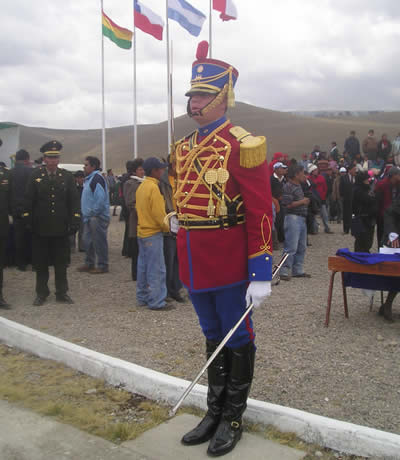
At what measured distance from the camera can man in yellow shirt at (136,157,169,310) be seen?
22.2ft

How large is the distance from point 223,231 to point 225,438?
4.17 ft

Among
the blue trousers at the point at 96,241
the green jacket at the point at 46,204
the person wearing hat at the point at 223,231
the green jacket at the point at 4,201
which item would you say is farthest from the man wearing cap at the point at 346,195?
the person wearing hat at the point at 223,231

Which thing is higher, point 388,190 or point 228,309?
point 388,190

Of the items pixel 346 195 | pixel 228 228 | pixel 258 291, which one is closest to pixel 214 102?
pixel 228 228

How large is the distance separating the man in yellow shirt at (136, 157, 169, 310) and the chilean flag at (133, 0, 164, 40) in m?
14.6

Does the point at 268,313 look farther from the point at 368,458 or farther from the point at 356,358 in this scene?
the point at 368,458

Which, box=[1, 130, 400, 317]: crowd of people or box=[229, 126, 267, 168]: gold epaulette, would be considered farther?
box=[1, 130, 400, 317]: crowd of people

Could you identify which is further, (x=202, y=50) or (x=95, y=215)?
(x=95, y=215)

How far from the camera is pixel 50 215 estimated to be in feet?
23.2

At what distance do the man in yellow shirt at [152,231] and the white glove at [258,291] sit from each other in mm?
3610

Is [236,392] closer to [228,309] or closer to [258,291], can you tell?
[228,309]

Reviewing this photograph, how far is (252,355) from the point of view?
343 cm

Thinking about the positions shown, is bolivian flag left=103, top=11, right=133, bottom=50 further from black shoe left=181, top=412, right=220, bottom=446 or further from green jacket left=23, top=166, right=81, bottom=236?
black shoe left=181, top=412, right=220, bottom=446

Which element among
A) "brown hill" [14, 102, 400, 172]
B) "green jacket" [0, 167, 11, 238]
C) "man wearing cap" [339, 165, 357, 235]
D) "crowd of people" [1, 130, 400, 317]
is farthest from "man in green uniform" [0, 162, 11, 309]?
"brown hill" [14, 102, 400, 172]
